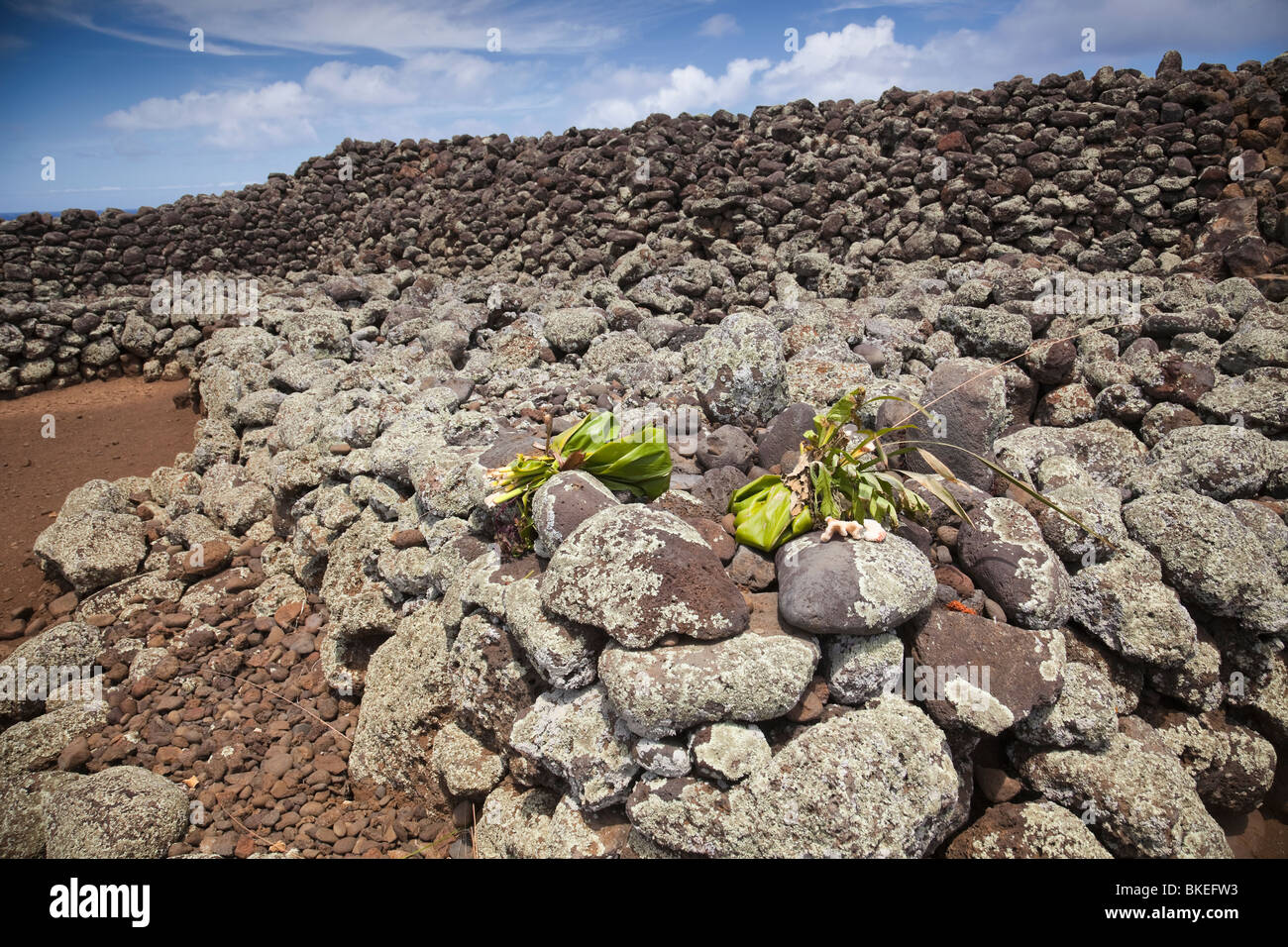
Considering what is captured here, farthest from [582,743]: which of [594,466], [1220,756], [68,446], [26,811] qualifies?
[68,446]

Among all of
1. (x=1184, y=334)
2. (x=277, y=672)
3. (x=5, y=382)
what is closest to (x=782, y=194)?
(x=1184, y=334)

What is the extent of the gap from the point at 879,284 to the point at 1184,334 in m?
3.72

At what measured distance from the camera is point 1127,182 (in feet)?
29.3

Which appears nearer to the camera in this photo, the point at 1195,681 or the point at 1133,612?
the point at 1133,612

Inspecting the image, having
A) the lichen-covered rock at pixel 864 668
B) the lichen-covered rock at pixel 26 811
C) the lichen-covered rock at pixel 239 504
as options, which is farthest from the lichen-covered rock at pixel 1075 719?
the lichen-covered rock at pixel 239 504

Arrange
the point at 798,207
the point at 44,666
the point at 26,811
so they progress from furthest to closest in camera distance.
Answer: the point at 798,207 < the point at 44,666 < the point at 26,811

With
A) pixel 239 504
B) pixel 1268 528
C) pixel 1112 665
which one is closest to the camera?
pixel 1112 665

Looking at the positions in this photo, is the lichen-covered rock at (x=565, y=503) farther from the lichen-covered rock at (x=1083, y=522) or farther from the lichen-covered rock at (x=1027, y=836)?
the lichen-covered rock at (x=1083, y=522)

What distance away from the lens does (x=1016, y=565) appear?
9.75ft

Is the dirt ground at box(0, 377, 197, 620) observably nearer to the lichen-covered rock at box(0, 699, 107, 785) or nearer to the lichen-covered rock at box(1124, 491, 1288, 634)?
the lichen-covered rock at box(0, 699, 107, 785)

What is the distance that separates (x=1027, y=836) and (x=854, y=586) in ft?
3.74

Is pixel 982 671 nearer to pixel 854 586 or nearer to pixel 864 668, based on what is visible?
pixel 864 668

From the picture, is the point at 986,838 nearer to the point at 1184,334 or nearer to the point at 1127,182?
the point at 1184,334

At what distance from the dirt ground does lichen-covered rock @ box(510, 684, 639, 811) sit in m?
5.81
